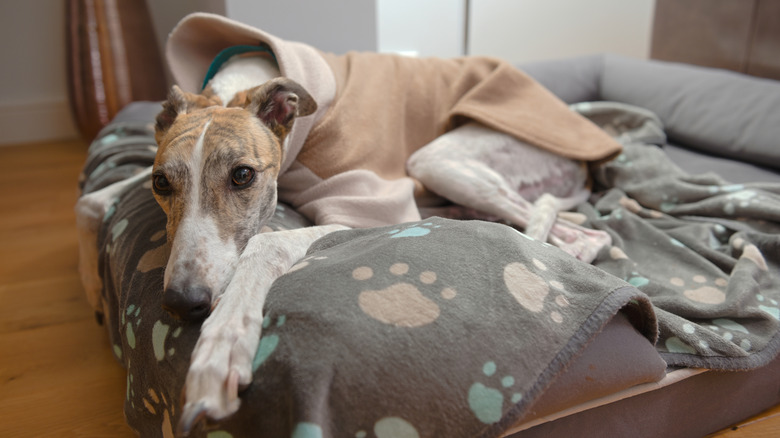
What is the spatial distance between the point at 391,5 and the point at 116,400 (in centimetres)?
355

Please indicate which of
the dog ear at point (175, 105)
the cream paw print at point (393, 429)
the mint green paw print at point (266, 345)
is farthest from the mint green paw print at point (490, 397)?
the dog ear at point (175, 105)

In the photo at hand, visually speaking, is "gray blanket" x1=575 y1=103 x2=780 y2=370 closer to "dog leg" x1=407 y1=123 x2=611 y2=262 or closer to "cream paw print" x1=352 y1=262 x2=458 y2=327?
"dog leg" x1=407 y1=123 x2=611 y2=262

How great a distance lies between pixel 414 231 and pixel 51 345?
1.46 metres

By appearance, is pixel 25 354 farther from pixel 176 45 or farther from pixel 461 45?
pixel 461 45

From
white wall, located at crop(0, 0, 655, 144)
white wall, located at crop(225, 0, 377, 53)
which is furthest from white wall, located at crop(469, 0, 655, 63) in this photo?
white wall, located at crop(225, 0, 377, 53)

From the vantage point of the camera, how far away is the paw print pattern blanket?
3.46ft

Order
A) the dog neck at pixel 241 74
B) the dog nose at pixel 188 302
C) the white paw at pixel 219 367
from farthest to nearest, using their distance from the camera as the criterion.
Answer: the dog neck at pixel 241 74 → the dog nose at pixel 188 302 → the white paw at pixel 219 367

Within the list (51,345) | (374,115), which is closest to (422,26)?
(374,115)

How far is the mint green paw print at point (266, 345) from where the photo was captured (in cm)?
108

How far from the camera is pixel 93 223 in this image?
2088 mm

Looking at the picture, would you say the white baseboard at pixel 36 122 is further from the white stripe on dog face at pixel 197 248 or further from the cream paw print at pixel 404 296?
the cream paw print at pixel 404 296

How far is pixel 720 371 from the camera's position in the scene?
57.6 inches

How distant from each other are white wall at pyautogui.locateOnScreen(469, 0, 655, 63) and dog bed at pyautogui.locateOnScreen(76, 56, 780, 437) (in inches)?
120

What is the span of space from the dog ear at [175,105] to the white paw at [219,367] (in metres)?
0.82
